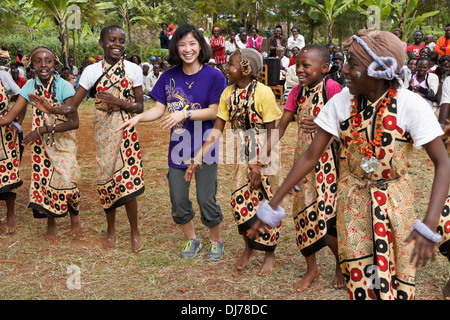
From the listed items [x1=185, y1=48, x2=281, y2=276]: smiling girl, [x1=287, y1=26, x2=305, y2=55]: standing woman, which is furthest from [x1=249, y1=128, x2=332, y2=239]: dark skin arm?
[x1=287, y1=26, x2=305, y2=55]: standing woman

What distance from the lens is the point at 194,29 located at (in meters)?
4.13

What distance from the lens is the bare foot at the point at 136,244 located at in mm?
4633

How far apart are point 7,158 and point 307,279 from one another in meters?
3.31

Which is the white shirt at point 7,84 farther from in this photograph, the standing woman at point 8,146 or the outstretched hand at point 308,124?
the outstretched hand at point 308,124

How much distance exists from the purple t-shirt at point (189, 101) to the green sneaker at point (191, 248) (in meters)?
0.82

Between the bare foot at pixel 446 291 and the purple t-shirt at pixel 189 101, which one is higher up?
the purple t-shirt at pixel 189 101

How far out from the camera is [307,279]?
3.83 metres

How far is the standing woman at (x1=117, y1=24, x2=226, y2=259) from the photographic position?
13.5ft

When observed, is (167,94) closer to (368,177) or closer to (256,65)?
(256,65)

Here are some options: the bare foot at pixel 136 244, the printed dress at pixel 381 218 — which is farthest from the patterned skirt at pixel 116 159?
the printed dress at pixel 381 218

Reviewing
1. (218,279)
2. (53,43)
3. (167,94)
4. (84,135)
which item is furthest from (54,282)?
(53,43)

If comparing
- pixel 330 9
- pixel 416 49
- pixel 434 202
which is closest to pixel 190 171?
pixel 434 202

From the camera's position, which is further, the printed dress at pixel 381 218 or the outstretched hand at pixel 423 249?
the printed dress at pixel 381 218

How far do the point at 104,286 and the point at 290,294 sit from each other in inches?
59.2
